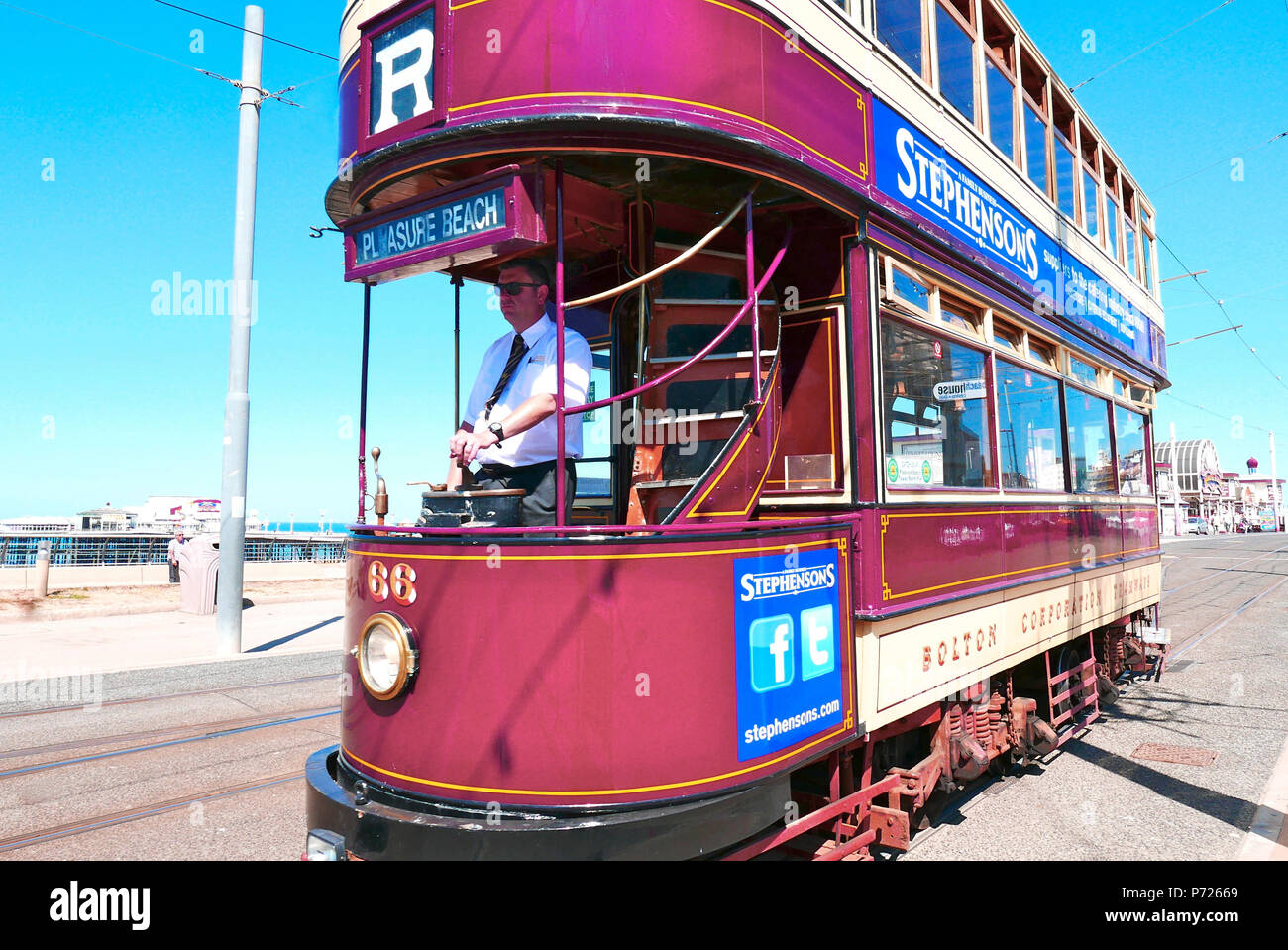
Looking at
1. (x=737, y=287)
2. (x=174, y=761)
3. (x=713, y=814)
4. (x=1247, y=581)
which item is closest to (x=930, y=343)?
(x=737, y=287)

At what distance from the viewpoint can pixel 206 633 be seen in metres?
12.4

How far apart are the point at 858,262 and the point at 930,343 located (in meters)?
0.79

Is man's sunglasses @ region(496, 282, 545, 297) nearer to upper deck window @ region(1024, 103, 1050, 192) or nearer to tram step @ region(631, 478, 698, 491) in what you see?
tram step @ region(631, 478, 698, 491)

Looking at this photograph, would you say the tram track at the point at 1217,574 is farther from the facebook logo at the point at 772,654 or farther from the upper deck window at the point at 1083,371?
the facebook logo at the point at 772,654

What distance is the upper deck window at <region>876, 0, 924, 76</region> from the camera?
411 centimetres

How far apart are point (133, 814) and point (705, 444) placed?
3.99m

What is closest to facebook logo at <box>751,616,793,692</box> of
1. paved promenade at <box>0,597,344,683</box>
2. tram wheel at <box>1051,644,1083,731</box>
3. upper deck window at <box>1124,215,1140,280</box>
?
tram wheel at <box>1051,644,1083,731</box>

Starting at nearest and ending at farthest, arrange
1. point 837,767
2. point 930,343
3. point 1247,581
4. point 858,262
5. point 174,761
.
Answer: point 837,767 → point 858,262 → point 930,343 → point 174,761 → point 1247,581

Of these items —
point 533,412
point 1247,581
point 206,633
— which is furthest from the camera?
point 1247,581

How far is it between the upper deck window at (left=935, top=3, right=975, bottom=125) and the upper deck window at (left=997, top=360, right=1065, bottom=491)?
1576mm

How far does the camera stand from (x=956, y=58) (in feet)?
15.8

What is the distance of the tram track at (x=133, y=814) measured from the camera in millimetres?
4266
